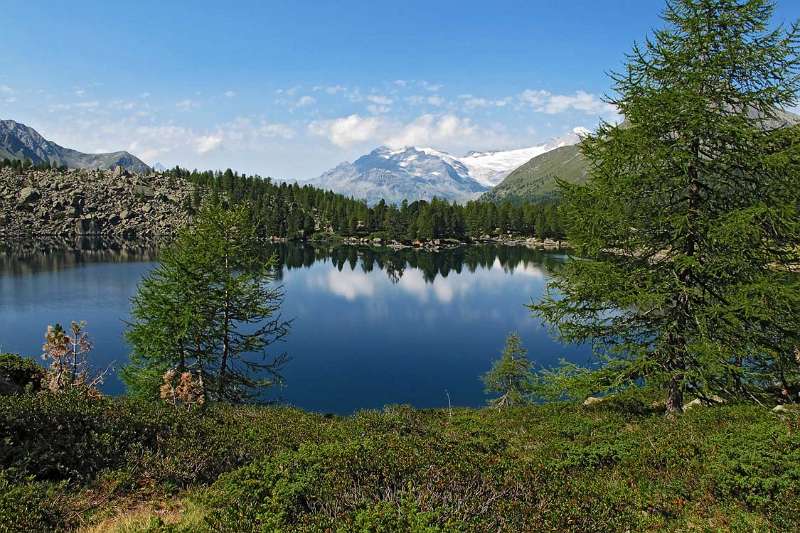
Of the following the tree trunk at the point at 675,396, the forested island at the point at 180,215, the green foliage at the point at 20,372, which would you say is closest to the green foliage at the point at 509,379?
the tree trunk at the point at 675,396

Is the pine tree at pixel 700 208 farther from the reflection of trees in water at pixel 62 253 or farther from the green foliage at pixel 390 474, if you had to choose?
the reflection of trees in water at pixel 62 253

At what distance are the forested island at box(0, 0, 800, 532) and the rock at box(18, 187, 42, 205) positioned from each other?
200365 millimetres

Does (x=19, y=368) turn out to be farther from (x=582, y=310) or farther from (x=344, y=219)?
(x=344, y=219)

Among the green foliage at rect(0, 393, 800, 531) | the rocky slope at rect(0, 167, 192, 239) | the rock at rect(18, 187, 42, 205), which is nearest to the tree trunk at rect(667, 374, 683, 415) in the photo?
the green foliage at rect(0, 393, 800, 531)

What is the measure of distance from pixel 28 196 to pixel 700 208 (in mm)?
221460

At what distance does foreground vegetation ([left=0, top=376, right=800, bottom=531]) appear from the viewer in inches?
264

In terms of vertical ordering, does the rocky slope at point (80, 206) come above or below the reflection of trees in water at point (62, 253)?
above

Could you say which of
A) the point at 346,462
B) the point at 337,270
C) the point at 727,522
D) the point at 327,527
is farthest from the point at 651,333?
the point at 337,270

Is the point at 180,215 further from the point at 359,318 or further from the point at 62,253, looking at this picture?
the point at 359,318

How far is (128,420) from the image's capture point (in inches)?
411

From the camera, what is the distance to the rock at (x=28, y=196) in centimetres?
17650

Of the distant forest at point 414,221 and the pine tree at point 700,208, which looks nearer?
the pine tree at point 700,208

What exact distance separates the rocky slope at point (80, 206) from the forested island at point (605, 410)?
17642 cm

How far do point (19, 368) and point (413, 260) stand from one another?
113277mm
